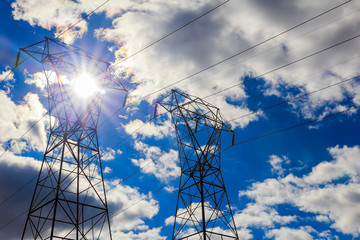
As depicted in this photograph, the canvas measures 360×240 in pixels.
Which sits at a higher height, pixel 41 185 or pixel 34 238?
pixel 41 185

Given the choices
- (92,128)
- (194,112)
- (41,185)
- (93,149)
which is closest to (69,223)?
(41,185)

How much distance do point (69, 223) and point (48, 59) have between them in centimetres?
1198

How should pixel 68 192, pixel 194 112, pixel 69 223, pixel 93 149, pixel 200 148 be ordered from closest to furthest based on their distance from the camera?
pixel 69 223
pixel 68 192
pixel 93 149
pixel 200 148
pixel 194 112

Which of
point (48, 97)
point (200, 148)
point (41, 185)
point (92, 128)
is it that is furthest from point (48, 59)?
point (200, 148)

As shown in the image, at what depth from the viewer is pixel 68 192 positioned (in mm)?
20391

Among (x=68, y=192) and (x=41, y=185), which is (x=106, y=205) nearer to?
(x=68, y=192)

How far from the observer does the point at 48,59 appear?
77.5 ft

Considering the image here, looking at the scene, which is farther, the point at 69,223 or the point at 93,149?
the point at 93,149

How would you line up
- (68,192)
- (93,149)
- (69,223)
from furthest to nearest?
(93,149)
(68,192)
(69,223)

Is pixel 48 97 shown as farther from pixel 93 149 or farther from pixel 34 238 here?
pixel 34 238

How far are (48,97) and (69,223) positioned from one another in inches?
373

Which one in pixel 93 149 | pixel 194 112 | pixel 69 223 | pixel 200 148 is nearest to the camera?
pixel 69 223

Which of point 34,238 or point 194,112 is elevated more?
point 194,112

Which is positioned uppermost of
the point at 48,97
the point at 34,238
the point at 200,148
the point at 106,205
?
the point at 48,97
